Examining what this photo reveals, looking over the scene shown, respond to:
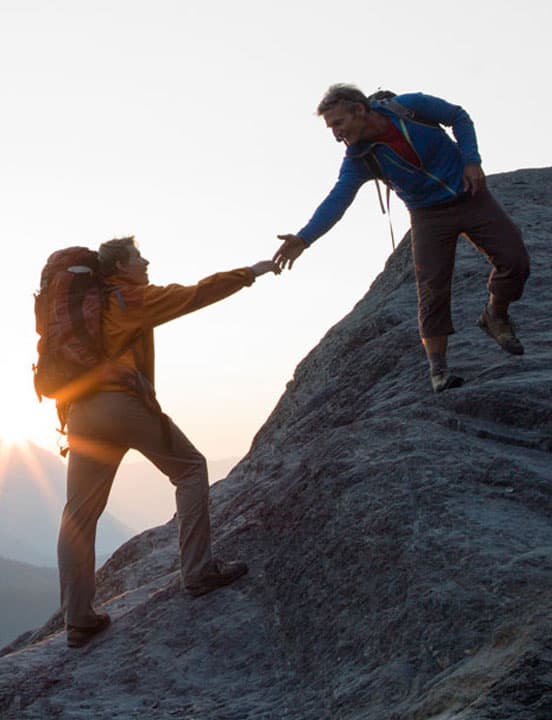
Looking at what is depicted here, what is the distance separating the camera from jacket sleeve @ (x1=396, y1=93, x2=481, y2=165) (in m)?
8.75

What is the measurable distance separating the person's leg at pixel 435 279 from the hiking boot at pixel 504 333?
29.5 inches

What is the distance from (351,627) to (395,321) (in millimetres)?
6679

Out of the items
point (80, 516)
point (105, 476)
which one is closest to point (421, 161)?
point (105, 476)

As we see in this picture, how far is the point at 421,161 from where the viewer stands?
28.7 ft

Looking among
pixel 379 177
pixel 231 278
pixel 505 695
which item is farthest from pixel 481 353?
pixel 505 695

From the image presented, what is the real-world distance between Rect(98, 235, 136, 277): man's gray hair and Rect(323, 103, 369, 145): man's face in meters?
2.28

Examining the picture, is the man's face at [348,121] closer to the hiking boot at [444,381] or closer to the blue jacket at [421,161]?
the blue jacket at [421,161]

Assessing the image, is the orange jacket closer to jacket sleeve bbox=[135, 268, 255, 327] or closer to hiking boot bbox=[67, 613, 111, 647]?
jacket sleeve bbox=[135, 268, 255, 327]

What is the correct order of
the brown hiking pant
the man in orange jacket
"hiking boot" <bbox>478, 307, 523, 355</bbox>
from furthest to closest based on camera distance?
"hiking boot" <bbox>478, 307, 523, 355</bbox>, the brown hiking pant, the man in orange jacket

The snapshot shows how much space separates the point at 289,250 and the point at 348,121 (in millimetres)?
1309

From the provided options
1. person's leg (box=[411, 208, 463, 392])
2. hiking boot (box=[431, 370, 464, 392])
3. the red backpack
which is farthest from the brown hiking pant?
the red backpack

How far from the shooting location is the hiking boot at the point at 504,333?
32.1 ft

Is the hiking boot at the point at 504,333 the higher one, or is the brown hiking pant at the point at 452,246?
the brown hiking pant at the point at 452,246

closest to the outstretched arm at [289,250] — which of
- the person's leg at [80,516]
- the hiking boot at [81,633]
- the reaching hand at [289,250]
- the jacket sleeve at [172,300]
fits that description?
the reaching hand at [289,250]
